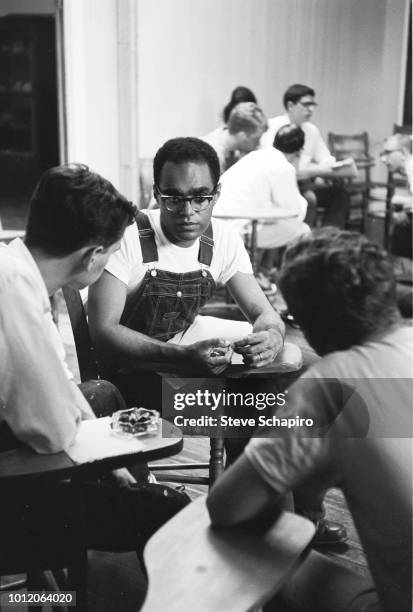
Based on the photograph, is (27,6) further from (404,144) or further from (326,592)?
(326,592)

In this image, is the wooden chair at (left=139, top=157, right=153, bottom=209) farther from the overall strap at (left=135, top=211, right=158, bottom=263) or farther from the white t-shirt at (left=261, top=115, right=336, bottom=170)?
the overall strap at (left=135, top=211, right=158, bottom=263)

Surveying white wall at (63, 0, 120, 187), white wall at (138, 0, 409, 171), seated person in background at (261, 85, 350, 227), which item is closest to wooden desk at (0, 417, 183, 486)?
white wall at (63, 0, 120, 187)

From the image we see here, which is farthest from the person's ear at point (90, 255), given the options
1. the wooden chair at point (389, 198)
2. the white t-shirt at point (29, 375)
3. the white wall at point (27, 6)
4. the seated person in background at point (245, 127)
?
the white wall at point (27, 6)

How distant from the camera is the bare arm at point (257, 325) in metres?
2.11

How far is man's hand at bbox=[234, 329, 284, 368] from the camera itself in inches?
82.6

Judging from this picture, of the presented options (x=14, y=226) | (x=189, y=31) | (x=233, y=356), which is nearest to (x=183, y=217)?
(x=233, y=356)

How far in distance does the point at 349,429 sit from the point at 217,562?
0.29m

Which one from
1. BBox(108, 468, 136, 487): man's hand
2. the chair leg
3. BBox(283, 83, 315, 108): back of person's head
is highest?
BBox(283, 83, 315, 108): back of person's head

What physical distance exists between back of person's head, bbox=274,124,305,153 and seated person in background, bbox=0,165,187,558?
388 cm

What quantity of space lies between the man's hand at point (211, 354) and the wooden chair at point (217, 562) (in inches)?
28.6

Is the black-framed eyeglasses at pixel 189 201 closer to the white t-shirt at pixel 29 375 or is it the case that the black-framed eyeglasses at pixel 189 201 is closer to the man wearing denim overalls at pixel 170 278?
the man wearing denim overalls at pixel 170 278

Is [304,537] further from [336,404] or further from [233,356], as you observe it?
[233,356]

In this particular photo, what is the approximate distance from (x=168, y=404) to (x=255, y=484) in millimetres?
1163

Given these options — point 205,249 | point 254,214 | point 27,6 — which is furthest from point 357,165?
point 205,249
